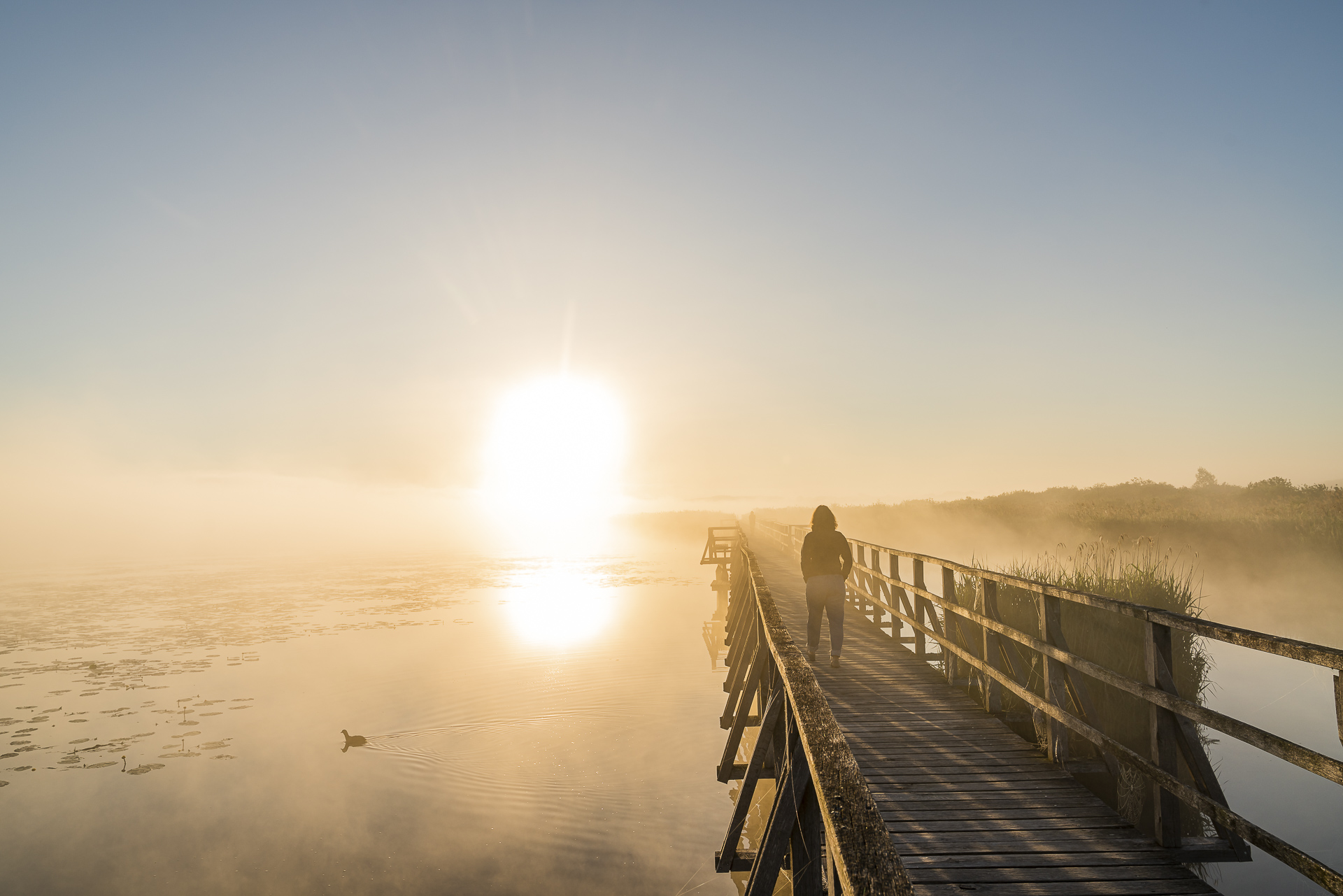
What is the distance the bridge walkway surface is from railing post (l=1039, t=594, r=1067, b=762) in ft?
0.52

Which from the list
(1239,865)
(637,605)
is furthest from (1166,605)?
(637,605)

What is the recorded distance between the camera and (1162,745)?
3.85 m

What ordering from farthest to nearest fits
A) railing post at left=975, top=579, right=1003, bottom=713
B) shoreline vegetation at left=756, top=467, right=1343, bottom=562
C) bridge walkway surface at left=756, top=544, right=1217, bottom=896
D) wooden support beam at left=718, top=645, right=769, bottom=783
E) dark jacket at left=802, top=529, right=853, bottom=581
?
shoreline vegetation at left=756, top=467, right=1343, bottom=562, dark jacket at left=802, top=529, right=853, bottom=581, wooden support beam at left=718, top=645, right=769, bottom=783, railing post at left=975, top=579, right=1003, bottom=713, bridge walkway surface at left=756, top=544, right=1217, bottom=896

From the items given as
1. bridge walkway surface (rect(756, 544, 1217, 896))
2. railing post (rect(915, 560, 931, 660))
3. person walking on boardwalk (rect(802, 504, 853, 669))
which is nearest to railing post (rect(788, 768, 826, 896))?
bridge walkway surface (rect(756, 544, 1217, 896))

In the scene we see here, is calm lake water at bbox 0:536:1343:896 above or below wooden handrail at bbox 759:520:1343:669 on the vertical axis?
below

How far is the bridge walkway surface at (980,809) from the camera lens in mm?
3496

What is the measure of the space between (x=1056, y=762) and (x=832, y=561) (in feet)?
10.5

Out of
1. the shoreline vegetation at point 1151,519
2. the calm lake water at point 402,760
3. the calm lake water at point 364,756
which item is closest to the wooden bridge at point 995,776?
the calm lake water at point 402,760

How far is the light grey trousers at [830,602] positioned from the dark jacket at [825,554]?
3.0 inches

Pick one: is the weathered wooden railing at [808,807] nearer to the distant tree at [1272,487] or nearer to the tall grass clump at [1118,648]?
the tall grass clump at [1118,648]

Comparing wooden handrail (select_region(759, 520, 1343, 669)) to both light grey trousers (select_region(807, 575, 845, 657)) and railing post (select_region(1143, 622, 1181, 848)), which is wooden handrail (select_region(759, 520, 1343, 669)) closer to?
railing post (select_region(1143, 622, 1181, 848))

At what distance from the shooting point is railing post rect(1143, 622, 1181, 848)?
376cm

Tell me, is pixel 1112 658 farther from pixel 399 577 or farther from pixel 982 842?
pixel 399 577

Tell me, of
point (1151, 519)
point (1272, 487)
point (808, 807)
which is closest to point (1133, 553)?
point (1151, 519)
